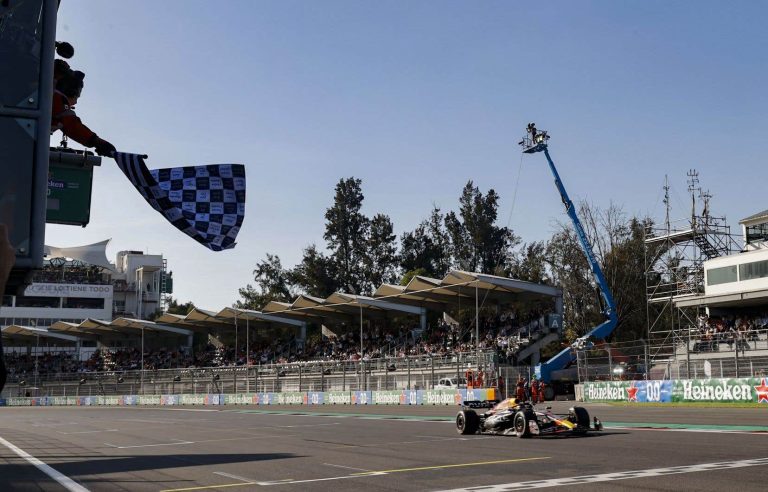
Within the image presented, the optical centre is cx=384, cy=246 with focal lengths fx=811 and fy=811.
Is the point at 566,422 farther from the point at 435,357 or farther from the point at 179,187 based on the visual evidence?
the point at 435,357

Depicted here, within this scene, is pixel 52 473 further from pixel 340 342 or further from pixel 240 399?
pixel 340 342

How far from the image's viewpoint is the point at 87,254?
99.9 meters

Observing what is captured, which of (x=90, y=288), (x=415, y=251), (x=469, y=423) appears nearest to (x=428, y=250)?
(x=415, y=251)

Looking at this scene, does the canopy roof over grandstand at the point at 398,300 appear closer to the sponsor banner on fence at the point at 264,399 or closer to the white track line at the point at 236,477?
the sponsor banner on fence at the point at 264,399

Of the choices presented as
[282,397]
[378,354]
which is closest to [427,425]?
[282,397]

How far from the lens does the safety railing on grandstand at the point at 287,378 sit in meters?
38.3

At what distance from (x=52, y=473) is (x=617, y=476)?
8.14m

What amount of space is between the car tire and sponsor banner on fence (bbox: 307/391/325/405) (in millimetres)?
27666

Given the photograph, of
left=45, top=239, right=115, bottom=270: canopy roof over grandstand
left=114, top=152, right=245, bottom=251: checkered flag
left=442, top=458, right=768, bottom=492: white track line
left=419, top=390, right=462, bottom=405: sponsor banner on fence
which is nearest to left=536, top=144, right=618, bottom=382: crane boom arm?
left=419, top=390, right=462, bottom=405: sponsor banner on fence

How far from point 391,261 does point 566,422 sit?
72.4 m

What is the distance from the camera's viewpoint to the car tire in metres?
15.8

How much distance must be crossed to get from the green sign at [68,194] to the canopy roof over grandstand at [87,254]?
97.0 m

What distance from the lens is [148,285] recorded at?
102375 millimetres

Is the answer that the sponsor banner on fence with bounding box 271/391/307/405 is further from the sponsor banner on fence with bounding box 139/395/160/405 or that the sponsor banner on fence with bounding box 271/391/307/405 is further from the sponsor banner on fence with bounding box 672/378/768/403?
the sponsor banner on fence with bounding box 672/378/768/403
